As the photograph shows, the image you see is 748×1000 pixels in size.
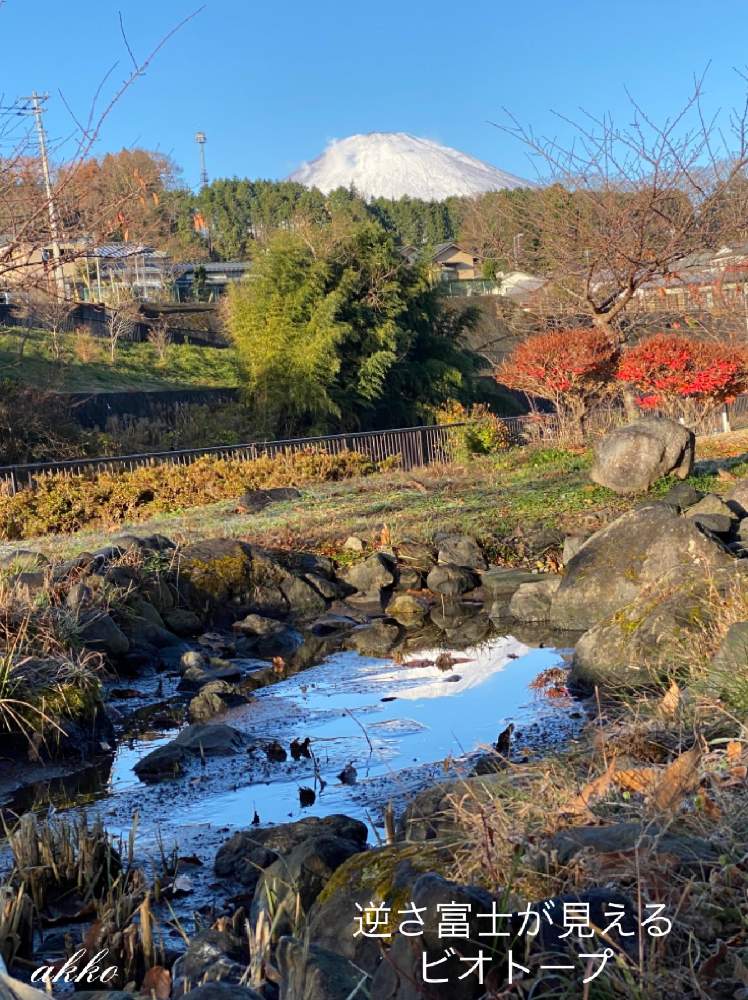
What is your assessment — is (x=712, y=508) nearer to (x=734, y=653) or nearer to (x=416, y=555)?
(x=416, y=555)

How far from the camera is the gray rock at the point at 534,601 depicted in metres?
11.4

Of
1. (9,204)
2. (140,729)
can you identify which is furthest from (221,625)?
(9,204)

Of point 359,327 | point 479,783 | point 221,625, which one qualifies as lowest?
point 221,625

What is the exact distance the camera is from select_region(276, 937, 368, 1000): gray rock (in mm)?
2785

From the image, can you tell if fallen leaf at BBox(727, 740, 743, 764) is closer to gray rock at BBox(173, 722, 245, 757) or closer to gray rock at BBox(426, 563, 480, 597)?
gray rock at BBox(173, 722, 245, 757)

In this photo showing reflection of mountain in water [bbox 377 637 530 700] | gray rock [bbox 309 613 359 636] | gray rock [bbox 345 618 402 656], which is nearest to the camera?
reflection of mountain in water [bbox 377 637 530 700]

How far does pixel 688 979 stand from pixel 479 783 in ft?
6.81

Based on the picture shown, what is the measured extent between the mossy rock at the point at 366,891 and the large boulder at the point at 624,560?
19.3 ft

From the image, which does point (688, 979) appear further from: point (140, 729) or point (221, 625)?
point (221, 625)

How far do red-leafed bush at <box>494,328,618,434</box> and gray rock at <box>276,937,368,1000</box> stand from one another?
57.6ft

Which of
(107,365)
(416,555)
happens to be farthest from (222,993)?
(107,365)

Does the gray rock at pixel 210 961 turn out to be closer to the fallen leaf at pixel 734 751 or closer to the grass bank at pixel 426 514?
the fallen leaf at pixel 734 751

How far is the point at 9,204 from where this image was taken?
5.37 meters

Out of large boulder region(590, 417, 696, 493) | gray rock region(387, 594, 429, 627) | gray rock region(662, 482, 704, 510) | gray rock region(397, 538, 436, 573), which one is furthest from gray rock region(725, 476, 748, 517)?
gray rock region(387, 594, 429, 627)
